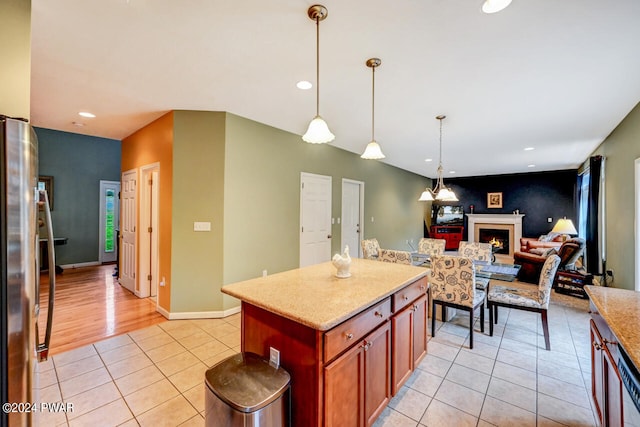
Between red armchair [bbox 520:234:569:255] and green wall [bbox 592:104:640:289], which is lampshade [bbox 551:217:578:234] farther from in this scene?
green wall [bbox 592:104:640:289]

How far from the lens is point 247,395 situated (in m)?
1.19

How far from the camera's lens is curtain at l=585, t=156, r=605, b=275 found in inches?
175

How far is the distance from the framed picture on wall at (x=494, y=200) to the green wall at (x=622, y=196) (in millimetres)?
4574

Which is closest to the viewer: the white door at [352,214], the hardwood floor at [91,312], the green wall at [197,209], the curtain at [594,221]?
the hardwood floor at [91,312]

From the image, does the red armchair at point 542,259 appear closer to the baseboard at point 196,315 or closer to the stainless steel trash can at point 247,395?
the baseboard at point 196,315

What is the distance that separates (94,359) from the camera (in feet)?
8.18

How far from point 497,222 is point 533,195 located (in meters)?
1.25

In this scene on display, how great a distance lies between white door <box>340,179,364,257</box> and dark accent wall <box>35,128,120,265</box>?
5731mm

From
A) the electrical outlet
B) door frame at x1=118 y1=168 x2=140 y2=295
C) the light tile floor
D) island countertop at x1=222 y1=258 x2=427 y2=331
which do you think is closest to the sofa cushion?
the light tile floor

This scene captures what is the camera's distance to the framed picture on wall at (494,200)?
8.74 meters

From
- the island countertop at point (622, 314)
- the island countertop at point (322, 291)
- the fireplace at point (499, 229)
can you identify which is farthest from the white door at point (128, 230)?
the fireplace at point (499, 229)

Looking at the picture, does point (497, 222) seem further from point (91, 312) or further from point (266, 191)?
point (91, 312)

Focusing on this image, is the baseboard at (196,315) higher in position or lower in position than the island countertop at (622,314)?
lower

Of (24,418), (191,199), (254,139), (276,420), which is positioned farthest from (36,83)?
(276,420)
